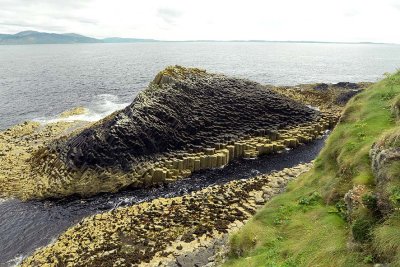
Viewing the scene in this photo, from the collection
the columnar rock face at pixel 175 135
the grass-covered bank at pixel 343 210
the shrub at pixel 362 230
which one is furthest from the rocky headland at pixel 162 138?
the shrub at pixel 362 230

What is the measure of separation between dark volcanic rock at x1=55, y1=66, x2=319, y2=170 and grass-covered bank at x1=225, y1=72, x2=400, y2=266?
61.1 feet

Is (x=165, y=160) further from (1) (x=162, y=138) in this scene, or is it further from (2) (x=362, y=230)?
(2) (x=362, y=230)

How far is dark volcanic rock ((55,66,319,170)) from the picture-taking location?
3712 cm

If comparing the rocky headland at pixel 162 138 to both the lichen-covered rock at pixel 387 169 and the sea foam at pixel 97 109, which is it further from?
the lichen-covered rock at pixel 387 169

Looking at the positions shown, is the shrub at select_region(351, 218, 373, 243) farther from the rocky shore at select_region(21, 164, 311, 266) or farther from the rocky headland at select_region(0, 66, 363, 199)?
the rocky headland at select_region(0, 66, 363, 199)

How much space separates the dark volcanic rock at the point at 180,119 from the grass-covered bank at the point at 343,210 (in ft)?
61.1

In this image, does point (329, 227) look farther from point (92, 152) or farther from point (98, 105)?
point (98, 105)

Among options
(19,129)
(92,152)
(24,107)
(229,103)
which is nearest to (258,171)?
Answer: (229,103)

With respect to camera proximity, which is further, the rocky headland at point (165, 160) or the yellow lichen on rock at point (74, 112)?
the yellow lichen on rock at point (74, 112)

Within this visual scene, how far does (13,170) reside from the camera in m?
37.5

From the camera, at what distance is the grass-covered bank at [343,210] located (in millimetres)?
12391

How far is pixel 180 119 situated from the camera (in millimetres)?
42719

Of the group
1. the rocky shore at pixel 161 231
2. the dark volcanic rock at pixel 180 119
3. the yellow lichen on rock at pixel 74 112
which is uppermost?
the dark volcanic rock at pixel 180 119

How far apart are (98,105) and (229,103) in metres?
36.5
